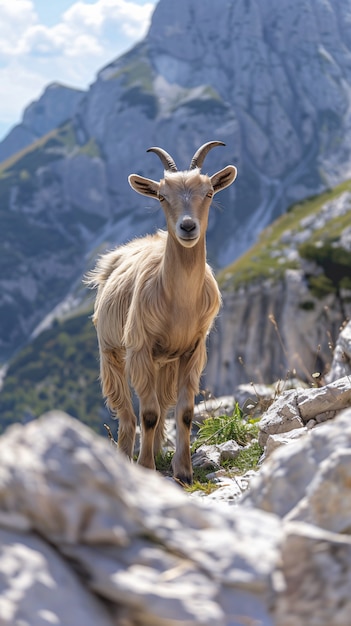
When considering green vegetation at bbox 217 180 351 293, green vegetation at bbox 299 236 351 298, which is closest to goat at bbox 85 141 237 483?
green vegetation at bbox 299 236 351 298

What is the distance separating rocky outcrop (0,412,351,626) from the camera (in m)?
3.12

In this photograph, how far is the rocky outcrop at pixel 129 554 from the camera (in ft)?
10.2

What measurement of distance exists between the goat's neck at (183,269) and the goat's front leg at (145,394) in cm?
100

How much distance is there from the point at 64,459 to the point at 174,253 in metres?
6.91

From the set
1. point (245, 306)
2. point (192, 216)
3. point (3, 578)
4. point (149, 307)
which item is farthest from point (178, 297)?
point (245, 306)

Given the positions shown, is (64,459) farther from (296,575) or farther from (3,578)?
(296,575)

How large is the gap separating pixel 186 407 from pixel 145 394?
0.60 m

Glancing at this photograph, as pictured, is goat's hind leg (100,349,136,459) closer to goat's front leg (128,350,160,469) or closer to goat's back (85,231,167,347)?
goat's back (85,231,167,347)

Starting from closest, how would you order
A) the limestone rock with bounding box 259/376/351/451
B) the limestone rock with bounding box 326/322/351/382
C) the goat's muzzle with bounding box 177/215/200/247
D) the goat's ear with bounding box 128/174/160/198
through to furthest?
the limestone rock with bounding box 259/376/351/451
the goat's muzzle with bounding box 177/215/200/247
the goat's ear with bounding box 128/174/160/198
the limestone rock with bounding box 326/322/351/382

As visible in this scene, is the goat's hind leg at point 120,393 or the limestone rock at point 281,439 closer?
the limestone rock at point 281,439

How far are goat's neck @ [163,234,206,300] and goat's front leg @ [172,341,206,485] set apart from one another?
897mm

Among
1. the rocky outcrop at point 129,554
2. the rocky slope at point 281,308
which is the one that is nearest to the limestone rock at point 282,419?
the rocky outcrop at point 129,554

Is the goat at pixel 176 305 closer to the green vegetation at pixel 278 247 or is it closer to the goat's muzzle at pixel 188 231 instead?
the goat's muzzle at pixel 188 231

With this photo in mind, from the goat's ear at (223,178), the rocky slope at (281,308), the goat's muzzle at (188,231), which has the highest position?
the goat's ear at (223,178)
